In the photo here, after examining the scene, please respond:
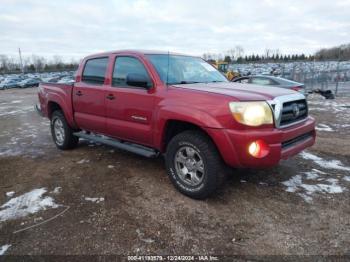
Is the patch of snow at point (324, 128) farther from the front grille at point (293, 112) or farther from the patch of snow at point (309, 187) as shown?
the front grille at point (293, 112)

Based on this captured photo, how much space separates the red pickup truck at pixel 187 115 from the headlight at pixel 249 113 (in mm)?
11

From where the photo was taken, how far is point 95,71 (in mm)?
5312

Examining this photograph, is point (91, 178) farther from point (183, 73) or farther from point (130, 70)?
point (183, 73)

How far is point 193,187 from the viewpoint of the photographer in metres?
3.85

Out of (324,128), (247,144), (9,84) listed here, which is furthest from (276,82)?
(9,84)

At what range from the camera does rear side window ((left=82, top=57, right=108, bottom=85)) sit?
5.10m

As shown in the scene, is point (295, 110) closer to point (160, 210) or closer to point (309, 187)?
point (309, 187)

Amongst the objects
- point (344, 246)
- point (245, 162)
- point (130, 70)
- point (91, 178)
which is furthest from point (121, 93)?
point (344, 246)

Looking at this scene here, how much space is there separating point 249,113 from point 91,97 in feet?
9.46

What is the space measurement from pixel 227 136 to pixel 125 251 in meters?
1.59

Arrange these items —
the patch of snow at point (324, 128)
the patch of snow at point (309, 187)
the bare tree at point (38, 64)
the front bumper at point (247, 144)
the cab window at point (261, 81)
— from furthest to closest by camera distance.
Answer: the bare tree at point (38, 64) → the cab window at point (261, 81) → the patch of snow at point (324, 128) → the patch of snow at point (309, 187) → the front bumper at point (247, 144)

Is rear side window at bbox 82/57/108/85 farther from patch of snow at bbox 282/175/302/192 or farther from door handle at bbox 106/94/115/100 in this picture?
patch of snow at bbox 282/175/302/192

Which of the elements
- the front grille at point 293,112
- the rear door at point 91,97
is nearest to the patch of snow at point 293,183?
the front grille at point 293,112

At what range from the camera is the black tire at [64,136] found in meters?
6.09
